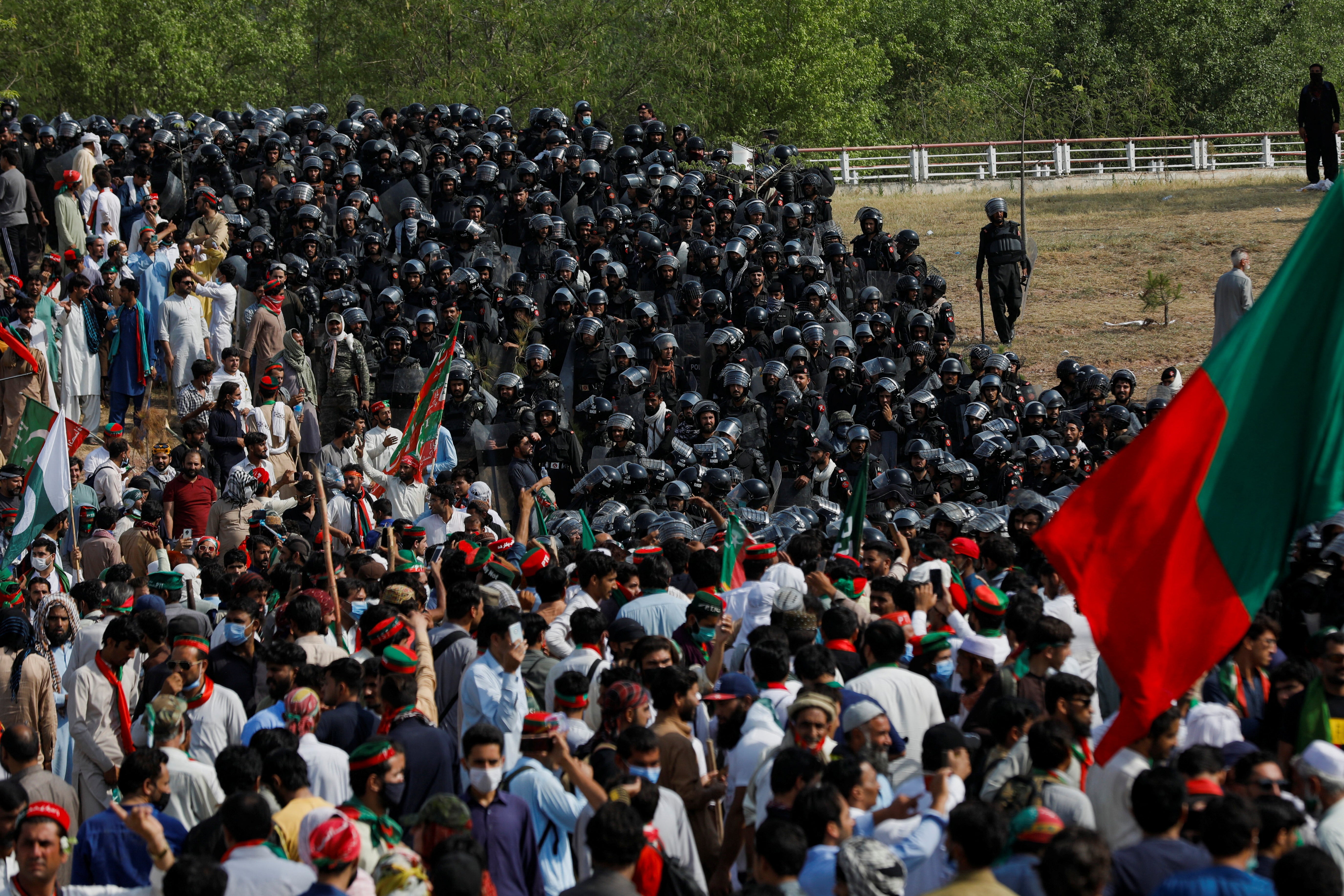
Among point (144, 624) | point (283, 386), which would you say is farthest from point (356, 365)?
point (144, 624)

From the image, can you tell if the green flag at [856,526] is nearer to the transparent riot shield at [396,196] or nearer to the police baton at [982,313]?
the police baton at [982,313]

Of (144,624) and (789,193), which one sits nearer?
(144,624)

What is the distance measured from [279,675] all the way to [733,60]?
32625 millimetres

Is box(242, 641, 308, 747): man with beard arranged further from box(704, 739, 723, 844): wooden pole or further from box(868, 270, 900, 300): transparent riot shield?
box(868, 270, 900, 300): transparent riot shield

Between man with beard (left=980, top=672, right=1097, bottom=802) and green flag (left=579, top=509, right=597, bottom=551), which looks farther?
green flag (left=579, top=509, right=597, bottom=551)

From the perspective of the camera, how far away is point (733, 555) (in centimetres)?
984

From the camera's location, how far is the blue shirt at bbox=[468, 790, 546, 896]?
6.00 m

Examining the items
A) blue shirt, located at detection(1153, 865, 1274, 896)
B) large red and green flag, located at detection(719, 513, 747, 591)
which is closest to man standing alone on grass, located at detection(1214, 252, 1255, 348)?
large red and green flag, located at detection(719, 513, 747, 591)

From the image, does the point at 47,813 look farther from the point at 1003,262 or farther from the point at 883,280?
the point at 1003,262

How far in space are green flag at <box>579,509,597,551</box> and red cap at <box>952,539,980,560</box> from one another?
2546mm

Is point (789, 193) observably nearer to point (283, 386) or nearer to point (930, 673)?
point (283, 386)

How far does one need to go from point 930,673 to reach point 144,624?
12.1 feet

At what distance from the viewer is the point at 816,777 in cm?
580

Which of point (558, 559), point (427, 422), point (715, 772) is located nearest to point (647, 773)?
point (715, 772)
